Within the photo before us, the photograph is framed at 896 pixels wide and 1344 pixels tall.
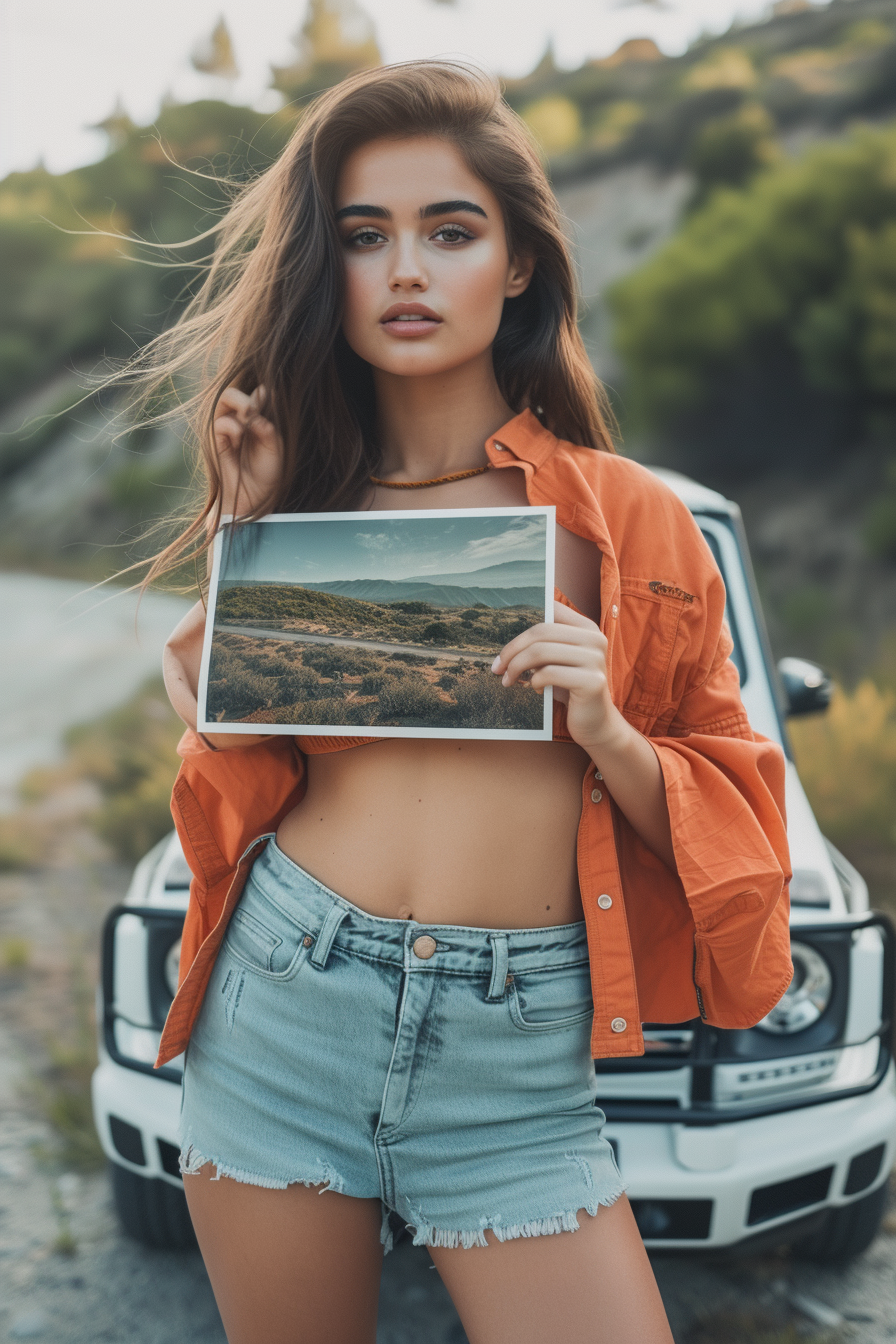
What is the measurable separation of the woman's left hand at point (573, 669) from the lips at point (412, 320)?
443 mm

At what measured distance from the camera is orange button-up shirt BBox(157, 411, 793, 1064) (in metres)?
1.37

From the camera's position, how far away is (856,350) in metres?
12.1

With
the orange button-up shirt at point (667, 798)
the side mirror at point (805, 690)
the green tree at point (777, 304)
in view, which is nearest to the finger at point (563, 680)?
the orange button-up shirt at point (667, 798)

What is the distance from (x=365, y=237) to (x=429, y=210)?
4.0 inches

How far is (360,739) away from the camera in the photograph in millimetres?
1459

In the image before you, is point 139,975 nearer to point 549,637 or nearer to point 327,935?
point 327,935

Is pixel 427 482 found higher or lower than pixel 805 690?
higher

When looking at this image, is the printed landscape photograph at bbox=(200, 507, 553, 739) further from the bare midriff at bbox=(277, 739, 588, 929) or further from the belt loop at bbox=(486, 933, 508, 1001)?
Answer: the belt loop at bbox=(486, 933, 508, 1001)

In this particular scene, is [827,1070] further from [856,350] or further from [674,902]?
[856,350]

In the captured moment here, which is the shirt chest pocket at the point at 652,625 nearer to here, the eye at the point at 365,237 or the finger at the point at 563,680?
the finger at the point at 563,680

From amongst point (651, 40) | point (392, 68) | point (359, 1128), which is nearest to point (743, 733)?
point (359, 1128)

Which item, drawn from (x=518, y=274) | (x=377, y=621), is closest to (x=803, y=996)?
(x=377, y=621)

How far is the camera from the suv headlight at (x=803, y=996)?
2.30 metres

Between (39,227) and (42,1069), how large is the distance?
28.0m
